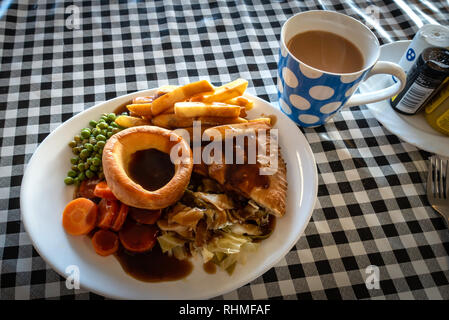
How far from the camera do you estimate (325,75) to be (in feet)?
5.23

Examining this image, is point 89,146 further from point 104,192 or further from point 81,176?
point 104,192

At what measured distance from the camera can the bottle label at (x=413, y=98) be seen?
5.93 feet

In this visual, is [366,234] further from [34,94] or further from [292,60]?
[34,94]

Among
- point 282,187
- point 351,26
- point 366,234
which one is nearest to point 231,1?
point 351,26

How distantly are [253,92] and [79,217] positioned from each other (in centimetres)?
142

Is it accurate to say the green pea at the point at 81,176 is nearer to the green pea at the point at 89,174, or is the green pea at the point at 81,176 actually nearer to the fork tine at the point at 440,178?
the green pea at the point at 89,174

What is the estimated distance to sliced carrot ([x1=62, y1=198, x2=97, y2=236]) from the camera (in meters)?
1.53

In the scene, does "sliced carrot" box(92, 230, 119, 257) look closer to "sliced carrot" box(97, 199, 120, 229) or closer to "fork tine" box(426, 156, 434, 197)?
"sliced carrot" box(97, 199, 120, 229)

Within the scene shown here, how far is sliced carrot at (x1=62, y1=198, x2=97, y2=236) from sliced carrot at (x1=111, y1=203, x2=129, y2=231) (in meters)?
0.11

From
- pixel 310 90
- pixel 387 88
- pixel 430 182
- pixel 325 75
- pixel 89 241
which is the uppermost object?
pixel 325 75

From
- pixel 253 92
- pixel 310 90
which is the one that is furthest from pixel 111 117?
pixel 310 90

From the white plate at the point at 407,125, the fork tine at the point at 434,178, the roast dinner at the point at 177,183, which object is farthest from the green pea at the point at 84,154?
the fork tine at the point at 434,178

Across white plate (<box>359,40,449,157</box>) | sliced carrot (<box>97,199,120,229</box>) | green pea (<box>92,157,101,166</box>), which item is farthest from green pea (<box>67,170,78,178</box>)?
white plate (<box>359,40,449,157</box>)
